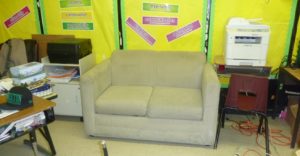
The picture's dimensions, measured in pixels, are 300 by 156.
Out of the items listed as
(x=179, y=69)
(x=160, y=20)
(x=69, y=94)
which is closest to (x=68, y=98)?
(x=69, y=94)

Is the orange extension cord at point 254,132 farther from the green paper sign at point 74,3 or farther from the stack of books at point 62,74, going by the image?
the green paper sign at point 74,3

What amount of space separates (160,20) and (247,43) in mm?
1094

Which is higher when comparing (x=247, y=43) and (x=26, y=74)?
(x=247, y=43)

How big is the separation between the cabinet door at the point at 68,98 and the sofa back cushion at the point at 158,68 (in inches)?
18.6

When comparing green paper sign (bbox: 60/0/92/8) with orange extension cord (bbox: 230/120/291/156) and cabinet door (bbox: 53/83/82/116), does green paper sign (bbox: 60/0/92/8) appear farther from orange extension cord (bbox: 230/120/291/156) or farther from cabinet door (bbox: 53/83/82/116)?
orange extension cord (bbox: 230/120/291/156)

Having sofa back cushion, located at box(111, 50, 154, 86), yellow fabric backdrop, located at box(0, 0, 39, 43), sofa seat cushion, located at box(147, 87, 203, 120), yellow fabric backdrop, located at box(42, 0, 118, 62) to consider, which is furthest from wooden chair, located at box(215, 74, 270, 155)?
yellow fabric backdrop, located at box(0, 0, 39, 43)

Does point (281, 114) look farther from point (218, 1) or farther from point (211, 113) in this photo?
point (218, 1)

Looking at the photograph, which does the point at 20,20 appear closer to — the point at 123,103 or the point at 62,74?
the point at 62,74

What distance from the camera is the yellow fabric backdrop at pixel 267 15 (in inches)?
114

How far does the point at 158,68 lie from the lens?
295 centimetres

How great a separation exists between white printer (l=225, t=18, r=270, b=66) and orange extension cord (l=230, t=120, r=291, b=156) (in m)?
0.75

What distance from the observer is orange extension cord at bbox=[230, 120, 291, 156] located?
258 cm

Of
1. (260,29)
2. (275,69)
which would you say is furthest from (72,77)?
(275,69)

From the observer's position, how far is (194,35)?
124 inches
